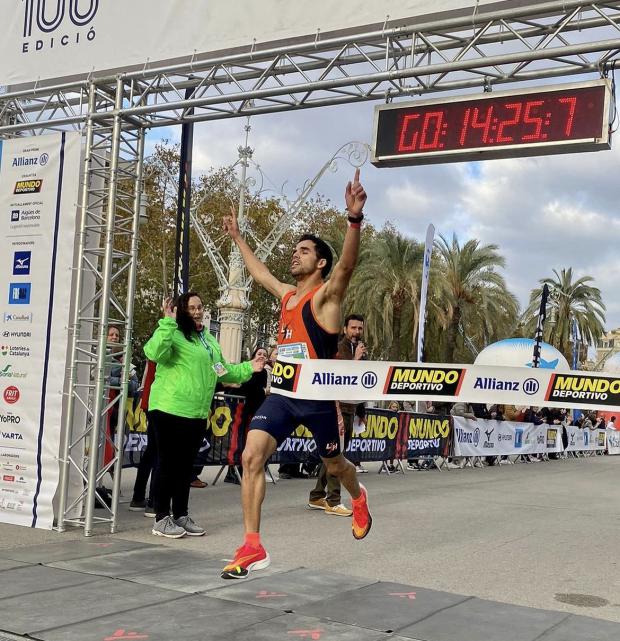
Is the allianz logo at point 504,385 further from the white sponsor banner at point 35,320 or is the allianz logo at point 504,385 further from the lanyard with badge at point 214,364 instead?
the white sponsor banner at point 35,320

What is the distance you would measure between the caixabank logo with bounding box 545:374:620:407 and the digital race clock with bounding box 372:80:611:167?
1730 mm

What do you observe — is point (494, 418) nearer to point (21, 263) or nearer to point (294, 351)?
point (21, 263)

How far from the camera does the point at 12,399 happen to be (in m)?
8.23

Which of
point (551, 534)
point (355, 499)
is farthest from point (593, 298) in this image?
point (355, 499)

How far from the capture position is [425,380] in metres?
7.12

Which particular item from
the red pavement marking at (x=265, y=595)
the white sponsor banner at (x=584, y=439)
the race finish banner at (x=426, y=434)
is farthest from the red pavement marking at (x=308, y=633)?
the white sponsor banner at (x=584, y=439)

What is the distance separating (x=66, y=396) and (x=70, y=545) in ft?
4.97

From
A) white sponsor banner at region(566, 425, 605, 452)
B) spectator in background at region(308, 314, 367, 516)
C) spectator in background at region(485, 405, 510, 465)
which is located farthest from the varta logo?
white sponsor banner at region(566, 425, 605, 452)

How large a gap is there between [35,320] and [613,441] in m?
30.9

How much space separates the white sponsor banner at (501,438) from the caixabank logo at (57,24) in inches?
509

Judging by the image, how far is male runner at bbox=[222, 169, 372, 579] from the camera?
532cm

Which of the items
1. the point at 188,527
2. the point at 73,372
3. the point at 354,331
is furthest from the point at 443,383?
the point at 73,372

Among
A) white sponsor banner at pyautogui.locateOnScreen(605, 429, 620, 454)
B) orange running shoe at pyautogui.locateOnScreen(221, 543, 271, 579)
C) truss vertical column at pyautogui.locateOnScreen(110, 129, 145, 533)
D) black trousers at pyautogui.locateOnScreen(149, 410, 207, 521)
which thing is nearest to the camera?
orange running shoe at pyautogui.locateOnScreen(221, 543, 271, 579)

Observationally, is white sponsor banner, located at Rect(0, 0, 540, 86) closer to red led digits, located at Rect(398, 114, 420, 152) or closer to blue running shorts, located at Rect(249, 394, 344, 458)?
red led digits, located at Rect(398, 114, 420, 152)
